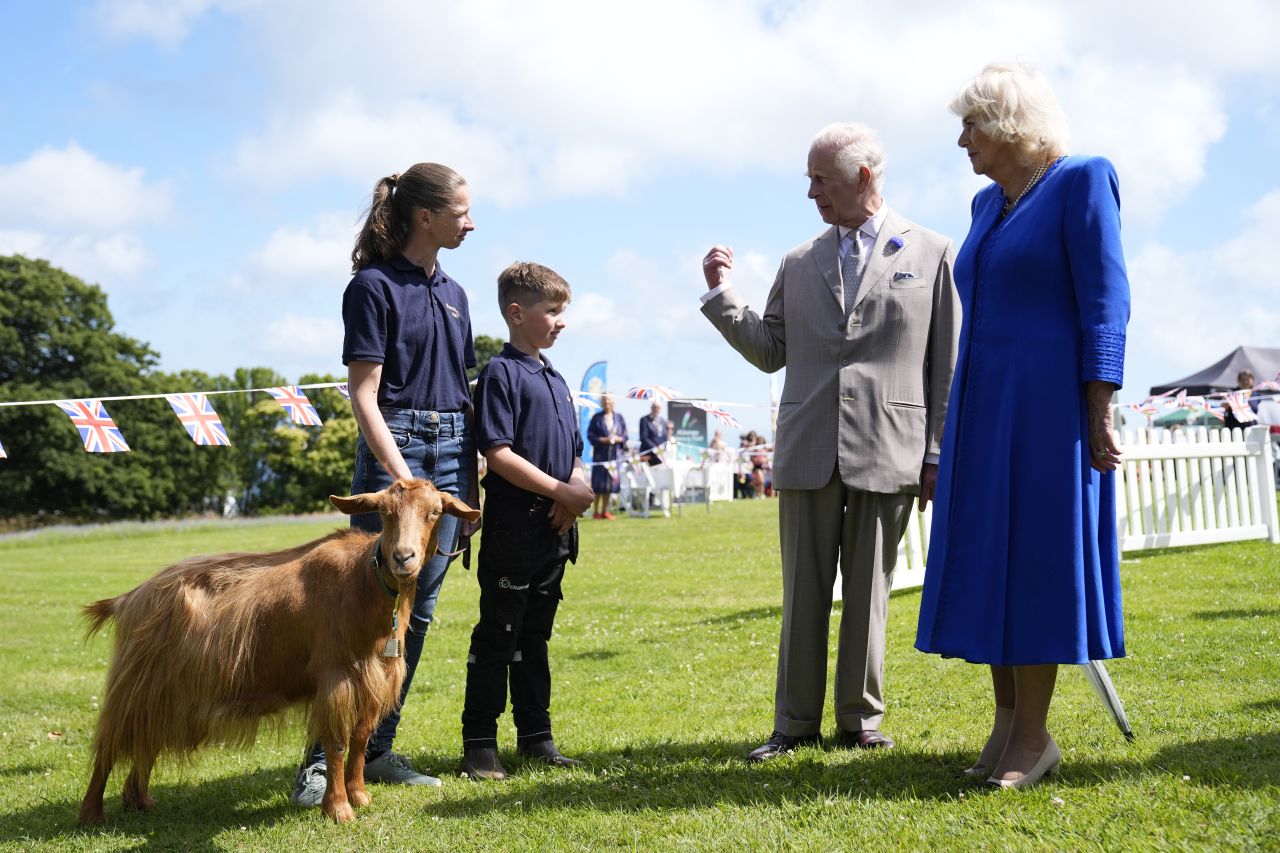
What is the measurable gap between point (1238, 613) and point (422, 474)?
5979 mm

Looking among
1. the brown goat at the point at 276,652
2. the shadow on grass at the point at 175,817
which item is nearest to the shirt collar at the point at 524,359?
the brown goat at the point at 276,652

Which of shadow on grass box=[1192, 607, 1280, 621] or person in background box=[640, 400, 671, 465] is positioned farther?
person in background box=[640, 400, 671, 465]

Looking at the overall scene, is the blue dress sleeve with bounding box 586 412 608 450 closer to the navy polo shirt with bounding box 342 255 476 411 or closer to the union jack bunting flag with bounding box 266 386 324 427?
the union jack bunting flag with bounding box 266 386 324 427

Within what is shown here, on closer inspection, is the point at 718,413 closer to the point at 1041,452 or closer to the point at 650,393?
the point at 650,393

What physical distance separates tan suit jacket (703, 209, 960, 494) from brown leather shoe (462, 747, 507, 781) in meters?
1.70

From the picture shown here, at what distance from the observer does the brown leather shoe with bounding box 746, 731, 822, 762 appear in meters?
4.52

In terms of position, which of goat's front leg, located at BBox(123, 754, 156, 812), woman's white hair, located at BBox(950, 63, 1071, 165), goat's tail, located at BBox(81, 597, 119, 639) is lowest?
goat's front leg, located at BBox(123, 754, 156, 812)

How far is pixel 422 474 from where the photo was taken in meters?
4.41

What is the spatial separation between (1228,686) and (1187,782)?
1.98 metres

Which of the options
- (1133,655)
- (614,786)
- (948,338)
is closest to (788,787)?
(614,786)

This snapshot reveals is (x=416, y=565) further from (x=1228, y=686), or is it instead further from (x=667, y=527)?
(x=667, y=527)

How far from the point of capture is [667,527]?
790 inches

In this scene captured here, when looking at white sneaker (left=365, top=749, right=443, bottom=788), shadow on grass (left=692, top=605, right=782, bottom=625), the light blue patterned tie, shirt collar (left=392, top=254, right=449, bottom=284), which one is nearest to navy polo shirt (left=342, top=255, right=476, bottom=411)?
shirt collar (left=392, top=254, right=449, bottom=284)

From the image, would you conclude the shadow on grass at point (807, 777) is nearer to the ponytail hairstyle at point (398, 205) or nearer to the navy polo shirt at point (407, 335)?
the navy polo shirt at point (407, 335)
